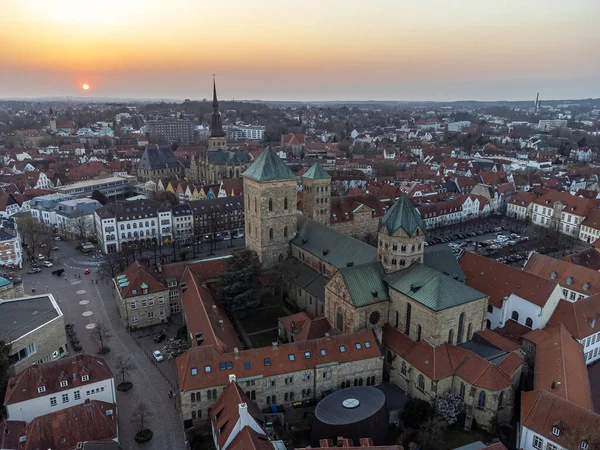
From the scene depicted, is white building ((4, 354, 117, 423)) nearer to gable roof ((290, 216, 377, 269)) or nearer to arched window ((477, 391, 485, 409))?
gable roof ((290, 216, 377, 269))

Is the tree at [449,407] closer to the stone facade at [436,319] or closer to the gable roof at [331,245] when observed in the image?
the stone facade at [436,319]

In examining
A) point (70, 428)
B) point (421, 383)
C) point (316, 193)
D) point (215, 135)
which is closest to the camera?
point (70, 428)

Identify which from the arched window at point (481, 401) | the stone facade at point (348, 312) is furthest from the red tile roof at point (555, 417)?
the stone facade at point (348, 312)

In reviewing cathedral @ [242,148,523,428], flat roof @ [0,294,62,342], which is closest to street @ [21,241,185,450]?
flat roof @ [0,294,62,342]

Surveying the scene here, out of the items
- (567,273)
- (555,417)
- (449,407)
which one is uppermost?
(567,273)

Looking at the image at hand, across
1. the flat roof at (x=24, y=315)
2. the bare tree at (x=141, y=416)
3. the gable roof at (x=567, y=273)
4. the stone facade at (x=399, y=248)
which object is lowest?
the bare tree at (x=141, y=416)

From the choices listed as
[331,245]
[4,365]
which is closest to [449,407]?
[331,245]

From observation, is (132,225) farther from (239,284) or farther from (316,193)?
(239,284)
